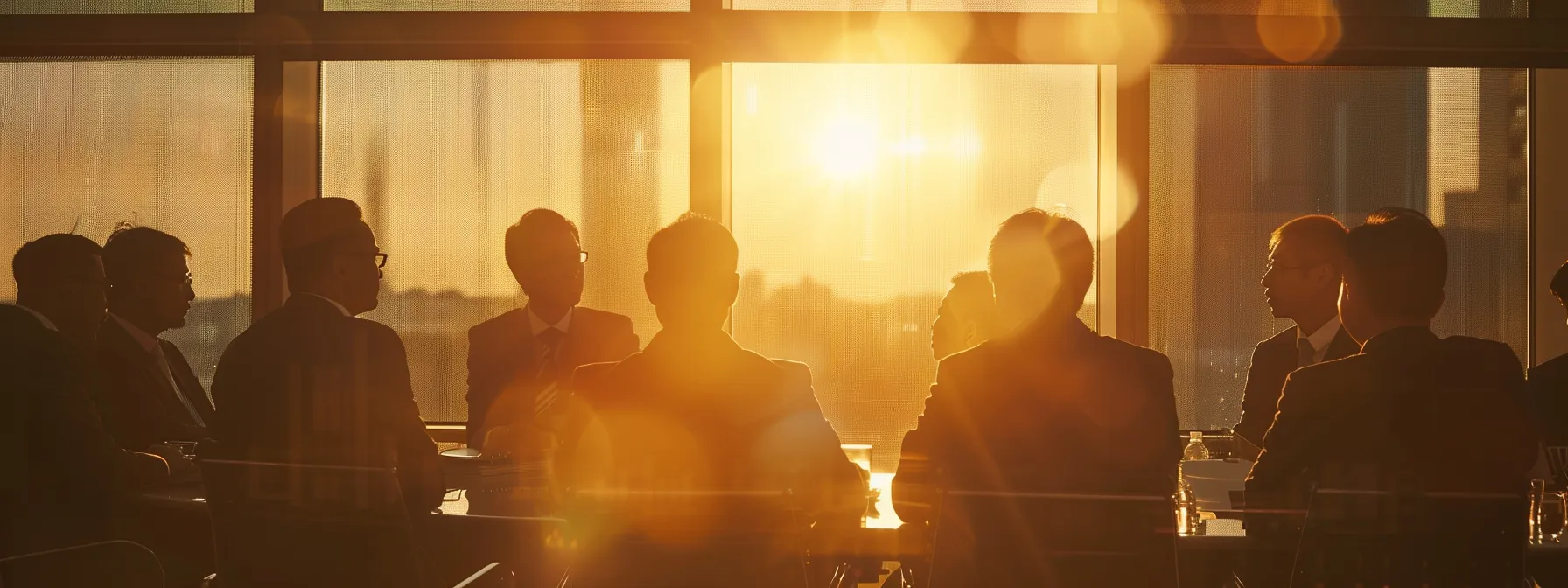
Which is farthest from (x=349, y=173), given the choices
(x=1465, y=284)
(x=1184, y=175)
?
(x=1465, y=284)

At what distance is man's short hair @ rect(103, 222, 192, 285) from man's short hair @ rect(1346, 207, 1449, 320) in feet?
11.3

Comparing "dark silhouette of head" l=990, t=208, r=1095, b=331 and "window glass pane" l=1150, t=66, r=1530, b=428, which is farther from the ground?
"window glass pane" l=1150, t=66, r=1530, b=428

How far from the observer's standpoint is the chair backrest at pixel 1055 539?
1903mm

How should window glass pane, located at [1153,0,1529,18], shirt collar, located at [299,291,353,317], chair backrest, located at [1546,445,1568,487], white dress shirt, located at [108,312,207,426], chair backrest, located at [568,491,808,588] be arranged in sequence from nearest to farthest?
1. chair backrest, located at [568,491,808,588]
2. shirt collar, located at [299,291,353,317]
3. chair backrest, located at [1546,445,1568,487]
4. white dress shirt, located at [108,312,207,426]
5. window glass pane, located at [1153,0,1529,18]

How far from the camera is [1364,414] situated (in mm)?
2016

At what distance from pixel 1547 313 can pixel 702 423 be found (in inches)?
152

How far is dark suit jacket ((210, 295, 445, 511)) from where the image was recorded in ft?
7.02

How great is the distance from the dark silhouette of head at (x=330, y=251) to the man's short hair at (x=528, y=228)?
3.69 feet

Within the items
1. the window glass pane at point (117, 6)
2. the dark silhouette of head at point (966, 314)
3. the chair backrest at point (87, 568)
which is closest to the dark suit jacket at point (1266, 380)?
the dark silhouette of head at point (966, 314)

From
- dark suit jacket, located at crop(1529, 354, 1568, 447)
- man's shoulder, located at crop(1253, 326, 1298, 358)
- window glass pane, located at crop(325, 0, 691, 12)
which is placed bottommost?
dark suit jacket, located at crop(1529, 354, 1568, 447)

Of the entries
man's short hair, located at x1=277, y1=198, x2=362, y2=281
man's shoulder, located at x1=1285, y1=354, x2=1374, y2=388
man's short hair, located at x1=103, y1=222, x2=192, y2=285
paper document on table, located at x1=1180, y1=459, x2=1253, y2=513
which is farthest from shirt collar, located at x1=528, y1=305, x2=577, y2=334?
man's shoulder, located at x1=1285, y1=354, x2=1374, y2=388

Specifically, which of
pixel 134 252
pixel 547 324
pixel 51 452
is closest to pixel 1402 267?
pixel 547 324

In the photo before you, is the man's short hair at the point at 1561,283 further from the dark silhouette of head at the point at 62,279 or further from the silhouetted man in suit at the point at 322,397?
the dark silhouette of head at the point at 62,279

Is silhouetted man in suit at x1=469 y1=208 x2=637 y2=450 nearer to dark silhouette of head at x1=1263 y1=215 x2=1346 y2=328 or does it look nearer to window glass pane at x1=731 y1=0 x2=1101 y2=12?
window glass pane at x1=731 y1=0 x2=1101 y2=12
